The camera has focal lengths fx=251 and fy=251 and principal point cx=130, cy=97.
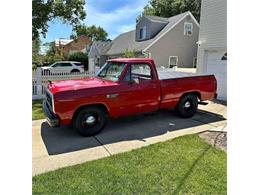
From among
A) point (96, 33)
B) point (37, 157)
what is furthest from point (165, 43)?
point (96, 33)

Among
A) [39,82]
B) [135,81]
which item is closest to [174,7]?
[39,82]

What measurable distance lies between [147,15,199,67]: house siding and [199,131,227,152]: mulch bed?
18.5 meters

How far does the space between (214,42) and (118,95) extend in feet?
22.2

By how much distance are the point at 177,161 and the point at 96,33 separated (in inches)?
2850

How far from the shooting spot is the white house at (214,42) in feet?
34.8

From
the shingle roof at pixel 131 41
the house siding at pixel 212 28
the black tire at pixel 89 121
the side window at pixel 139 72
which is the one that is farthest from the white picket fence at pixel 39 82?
the shingle roof at pixel 131 41

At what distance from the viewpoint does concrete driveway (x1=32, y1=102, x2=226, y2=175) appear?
16.0ft

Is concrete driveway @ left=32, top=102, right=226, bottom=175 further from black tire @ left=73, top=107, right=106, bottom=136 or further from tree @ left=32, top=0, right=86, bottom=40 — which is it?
tree @ left=32, top=0, right=86, bottom=40

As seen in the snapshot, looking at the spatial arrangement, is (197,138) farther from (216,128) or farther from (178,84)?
(178,84)

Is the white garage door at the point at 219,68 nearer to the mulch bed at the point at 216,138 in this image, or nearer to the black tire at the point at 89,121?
the mulch bed at the point at 216,138

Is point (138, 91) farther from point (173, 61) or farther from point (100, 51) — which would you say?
point (100, 51)
